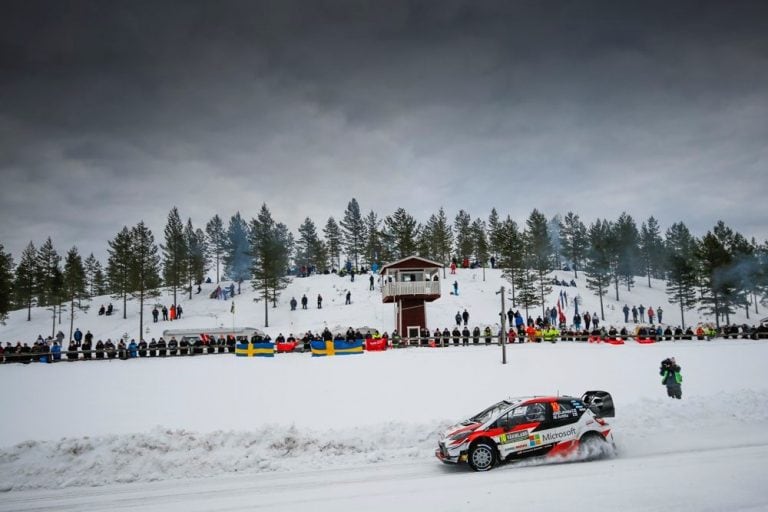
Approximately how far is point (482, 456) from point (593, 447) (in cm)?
302

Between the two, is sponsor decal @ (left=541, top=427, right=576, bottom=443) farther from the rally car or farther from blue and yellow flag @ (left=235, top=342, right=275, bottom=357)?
blue and yellow flag @ (left=235, top=342, right=275, bottom=357)

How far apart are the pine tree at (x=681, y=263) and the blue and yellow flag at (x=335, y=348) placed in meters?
49.2

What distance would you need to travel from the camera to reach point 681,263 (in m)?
63.3

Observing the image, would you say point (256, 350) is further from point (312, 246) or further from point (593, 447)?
point (312, 246)

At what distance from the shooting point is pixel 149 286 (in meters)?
56.6

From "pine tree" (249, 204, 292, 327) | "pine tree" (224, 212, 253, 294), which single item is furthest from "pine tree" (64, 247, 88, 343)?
"pine tree" (249, 204, 292, 327)

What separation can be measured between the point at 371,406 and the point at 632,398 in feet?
36.6

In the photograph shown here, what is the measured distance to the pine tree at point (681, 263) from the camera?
202 ft

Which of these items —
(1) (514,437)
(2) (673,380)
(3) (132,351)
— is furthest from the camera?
(3) (132,351)

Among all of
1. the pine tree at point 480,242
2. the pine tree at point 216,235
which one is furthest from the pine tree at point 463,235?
the pine tree at point 216,235

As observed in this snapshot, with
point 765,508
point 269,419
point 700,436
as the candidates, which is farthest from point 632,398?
point 269,419

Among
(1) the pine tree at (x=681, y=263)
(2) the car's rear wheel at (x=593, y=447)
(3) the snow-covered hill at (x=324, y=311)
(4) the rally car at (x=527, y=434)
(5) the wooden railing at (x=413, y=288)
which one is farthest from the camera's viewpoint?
(1) the pine tree at (x=681, y=263)

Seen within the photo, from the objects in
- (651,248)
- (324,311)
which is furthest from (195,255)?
(651,248)

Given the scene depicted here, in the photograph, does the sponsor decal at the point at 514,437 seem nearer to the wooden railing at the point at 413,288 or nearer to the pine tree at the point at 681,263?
the wooden railing at the point at 413,288
